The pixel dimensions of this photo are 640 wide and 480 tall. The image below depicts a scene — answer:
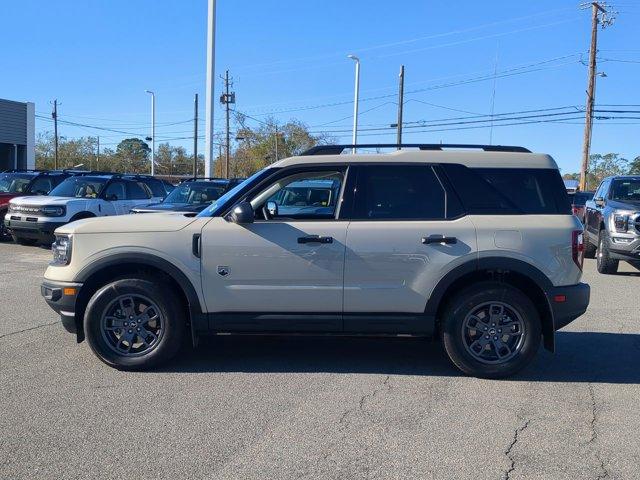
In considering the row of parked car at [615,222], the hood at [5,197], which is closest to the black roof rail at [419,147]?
the row of parked car at [615,222]

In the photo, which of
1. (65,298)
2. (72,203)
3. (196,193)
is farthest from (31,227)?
(65,298)

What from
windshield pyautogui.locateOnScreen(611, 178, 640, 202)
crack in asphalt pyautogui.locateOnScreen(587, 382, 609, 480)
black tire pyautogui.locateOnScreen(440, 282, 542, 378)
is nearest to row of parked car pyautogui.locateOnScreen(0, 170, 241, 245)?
black tire pyautogui.locateOnScreen(440, 282, 542, 378)

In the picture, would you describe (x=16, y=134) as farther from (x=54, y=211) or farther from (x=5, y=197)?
(x=54, y=211)

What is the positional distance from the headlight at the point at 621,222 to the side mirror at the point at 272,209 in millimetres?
8244

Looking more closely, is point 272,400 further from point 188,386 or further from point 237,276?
point 237,276

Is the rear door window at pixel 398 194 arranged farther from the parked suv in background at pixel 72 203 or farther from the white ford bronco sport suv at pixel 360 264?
the parked suv in background at pixel 72 203

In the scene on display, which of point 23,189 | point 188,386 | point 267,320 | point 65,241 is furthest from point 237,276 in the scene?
point 23,189

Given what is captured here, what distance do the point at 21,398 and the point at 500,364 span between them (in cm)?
392

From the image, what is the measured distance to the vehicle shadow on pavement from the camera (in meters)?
5.60

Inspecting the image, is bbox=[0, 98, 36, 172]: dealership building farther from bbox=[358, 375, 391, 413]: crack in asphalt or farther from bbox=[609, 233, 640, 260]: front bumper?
bbox=[358, 375, 391, 413]: crack in asphalt

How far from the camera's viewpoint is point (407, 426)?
14.3ft

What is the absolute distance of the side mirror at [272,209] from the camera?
5544 millimetres

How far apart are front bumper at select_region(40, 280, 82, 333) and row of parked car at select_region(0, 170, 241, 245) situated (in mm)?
6844

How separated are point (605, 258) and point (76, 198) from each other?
38.0ft
